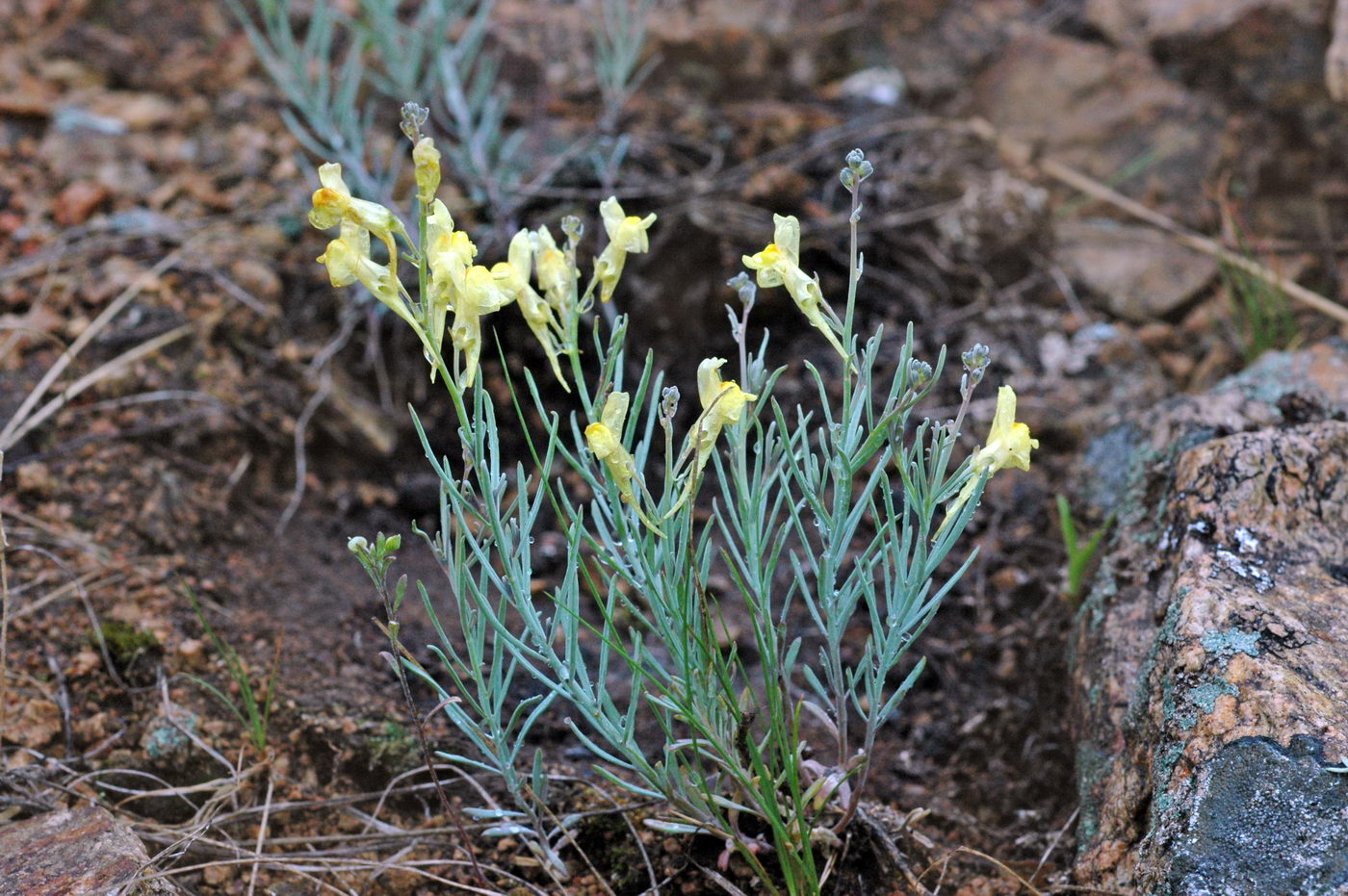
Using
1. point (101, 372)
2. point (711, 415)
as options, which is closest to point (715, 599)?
point (711, 415)

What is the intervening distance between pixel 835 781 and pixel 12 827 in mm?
1207

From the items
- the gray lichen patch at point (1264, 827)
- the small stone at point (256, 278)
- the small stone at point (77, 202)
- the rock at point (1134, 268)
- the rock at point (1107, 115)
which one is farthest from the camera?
the rock at point (1107, 115)

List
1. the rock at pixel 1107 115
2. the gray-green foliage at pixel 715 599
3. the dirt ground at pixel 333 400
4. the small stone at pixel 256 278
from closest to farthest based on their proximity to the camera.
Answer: the gray-green foliage at pixel 715 599, the dirt ground at pixel 333 400, the small stone at pixel 256 278, the rock at pixel 1107 115

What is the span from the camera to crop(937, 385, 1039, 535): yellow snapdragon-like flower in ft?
4.48

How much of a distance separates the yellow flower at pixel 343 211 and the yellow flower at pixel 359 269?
0.02m

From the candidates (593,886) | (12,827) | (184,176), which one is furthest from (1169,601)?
(184,176)

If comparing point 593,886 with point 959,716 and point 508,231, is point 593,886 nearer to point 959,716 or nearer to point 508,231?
point 959,716

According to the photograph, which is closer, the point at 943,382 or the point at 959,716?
the point at 959,716

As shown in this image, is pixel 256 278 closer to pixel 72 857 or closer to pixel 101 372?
pixel 101 372

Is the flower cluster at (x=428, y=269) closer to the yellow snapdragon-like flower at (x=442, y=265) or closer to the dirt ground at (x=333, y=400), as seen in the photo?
the yellow snapdragon-like flower at (x=442, y=265)

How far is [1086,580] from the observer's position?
205 cm

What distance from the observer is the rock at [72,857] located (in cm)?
141

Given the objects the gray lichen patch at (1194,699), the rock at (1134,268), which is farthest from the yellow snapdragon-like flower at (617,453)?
the rock at (1134,268)

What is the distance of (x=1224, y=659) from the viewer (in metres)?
1.45
